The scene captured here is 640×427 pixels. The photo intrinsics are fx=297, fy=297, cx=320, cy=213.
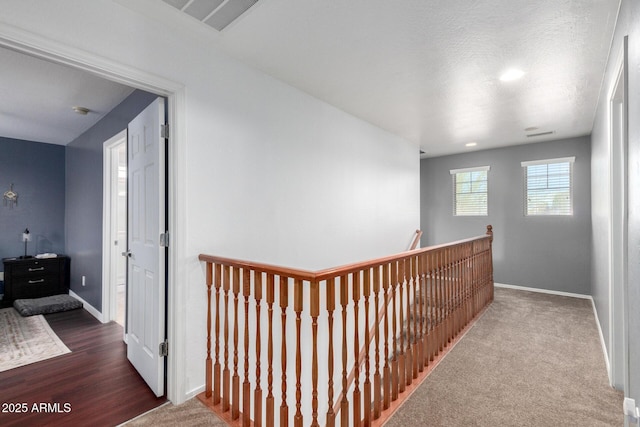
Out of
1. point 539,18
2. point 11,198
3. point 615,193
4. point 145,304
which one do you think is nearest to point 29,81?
point 145,304

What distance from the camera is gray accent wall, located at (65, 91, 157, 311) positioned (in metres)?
3.44

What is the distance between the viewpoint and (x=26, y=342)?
2920 mm

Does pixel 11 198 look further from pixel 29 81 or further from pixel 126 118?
pixel 126 118

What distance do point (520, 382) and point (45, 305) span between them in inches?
210

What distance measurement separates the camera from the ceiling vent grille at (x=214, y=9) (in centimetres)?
169

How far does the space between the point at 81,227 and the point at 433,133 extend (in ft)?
17.3

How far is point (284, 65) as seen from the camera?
7.91ft

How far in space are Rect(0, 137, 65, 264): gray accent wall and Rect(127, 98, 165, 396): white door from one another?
11.0 feet

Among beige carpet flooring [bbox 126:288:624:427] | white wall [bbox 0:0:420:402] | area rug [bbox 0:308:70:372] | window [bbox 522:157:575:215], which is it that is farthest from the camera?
window [bbox 522:157:575:215]

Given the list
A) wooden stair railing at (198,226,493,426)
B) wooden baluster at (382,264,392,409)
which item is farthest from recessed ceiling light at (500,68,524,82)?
wooden baluster at (382,264,392,409)

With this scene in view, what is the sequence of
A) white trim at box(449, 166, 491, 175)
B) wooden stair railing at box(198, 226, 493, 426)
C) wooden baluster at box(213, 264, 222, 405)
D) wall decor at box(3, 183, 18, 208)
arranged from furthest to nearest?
white trim at box(449, 166, 491, 175) < wall decor at box(3, 183, 18, 208) < wooden baluster at box(213, 264, 222, 405) < wooden stair railing at box(198, 226, 493, 426)

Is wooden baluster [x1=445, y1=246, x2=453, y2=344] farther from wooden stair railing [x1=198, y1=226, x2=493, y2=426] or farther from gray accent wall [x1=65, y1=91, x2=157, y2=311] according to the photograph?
gray accent wall [x1=65, y1=91, x2=157, y2=311]

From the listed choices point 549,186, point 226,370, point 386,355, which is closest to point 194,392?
point 226,370

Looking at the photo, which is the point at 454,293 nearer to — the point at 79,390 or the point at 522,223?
the point at 522,223
